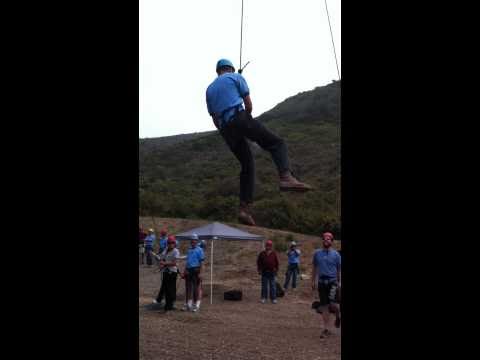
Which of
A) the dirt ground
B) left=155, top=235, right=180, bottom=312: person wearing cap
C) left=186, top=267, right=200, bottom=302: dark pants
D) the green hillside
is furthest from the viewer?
the green hillside

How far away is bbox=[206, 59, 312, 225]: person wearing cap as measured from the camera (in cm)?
579

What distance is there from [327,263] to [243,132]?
439cm

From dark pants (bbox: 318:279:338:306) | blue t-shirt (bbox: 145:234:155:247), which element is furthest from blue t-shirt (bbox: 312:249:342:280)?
blue t-shirt (bbox: 145:234:155:247)

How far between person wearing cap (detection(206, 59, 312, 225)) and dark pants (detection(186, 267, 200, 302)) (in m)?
7.75

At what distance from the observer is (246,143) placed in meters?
5.84

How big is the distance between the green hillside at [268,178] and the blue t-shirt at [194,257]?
1.84 metres

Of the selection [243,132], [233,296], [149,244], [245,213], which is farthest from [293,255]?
[243,132]

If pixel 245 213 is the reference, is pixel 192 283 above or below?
below

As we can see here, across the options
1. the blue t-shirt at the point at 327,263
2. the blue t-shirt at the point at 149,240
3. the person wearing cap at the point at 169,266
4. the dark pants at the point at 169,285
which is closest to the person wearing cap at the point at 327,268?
the blue t-shirt at the point at 327,263

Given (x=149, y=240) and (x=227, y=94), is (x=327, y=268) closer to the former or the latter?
(x=227, y=94)

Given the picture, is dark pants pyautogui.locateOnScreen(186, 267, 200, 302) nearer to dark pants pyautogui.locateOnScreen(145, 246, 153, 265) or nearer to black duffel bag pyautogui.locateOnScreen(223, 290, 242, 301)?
black duffel bag pyautogui.locateOnScreen(223, 290, 242, 301)
